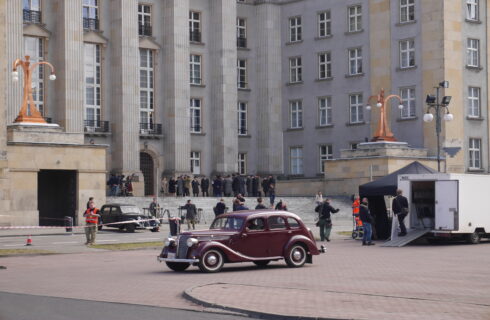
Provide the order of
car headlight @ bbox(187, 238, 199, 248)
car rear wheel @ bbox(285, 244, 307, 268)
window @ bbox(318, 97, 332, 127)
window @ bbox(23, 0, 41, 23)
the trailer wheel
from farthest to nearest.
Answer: window @ bbox(318, 97, 332, 127), window @ bbox(23, 0, 41, 23), the trailer wheel, car rear wheel @ bbox(285, 244, 307, 268), car headlight @ bbox(187, 238, 199, 248)

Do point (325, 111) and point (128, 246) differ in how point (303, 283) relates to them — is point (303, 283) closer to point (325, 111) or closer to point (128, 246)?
point (128, 246)

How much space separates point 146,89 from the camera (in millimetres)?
70312

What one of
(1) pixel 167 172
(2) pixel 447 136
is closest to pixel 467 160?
(2) pixel 447 136

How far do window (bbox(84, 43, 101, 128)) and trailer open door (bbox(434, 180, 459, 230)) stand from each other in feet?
113

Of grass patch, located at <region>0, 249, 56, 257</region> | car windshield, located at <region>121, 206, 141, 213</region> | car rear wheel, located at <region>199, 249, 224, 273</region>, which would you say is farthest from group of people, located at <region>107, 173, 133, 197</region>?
car rear wheel, located at <region>199, 249, 224, 273</region>

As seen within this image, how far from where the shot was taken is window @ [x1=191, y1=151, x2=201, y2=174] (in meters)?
73.2

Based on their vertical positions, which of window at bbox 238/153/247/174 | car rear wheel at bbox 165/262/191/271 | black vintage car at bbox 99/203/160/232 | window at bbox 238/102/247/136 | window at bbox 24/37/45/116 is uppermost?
window at bbox 24/37/45/116

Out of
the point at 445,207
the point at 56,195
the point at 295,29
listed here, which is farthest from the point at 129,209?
the point at 295,29

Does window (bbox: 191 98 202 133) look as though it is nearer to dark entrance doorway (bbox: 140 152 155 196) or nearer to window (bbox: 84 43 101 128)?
dark entrance doorway (bbox: 140 152 155 196)

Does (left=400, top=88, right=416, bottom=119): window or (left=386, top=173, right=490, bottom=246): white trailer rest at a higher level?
(left=400, top=88, right=416, bottom=119): window

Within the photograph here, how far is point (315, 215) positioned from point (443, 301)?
1738 inches

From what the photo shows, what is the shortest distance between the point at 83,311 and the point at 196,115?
57.5 metres

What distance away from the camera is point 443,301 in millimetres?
17281

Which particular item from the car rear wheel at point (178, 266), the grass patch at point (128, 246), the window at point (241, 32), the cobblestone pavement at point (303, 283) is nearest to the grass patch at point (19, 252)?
the cobblestone pavement at point (303, 283)
